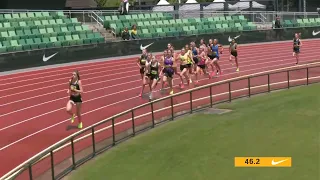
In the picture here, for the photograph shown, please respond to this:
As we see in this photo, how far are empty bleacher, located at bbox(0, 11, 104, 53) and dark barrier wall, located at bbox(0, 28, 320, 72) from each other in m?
0.59

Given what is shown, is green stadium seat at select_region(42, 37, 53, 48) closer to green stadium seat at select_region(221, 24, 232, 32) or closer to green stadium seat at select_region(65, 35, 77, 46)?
green stadium seat at select_region(65, 35, 77, 46)

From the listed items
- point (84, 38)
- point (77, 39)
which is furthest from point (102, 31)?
point (77, 39)

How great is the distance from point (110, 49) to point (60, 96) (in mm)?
12266

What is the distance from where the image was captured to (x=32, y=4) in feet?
121

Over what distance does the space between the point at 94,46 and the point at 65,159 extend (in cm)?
1981

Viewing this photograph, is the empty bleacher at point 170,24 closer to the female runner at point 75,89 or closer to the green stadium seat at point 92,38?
the green stadium seat at point 92,38

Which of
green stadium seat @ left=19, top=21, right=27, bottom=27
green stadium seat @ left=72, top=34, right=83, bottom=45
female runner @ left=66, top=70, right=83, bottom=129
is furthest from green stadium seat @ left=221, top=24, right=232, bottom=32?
female runner @ left=66, top=70, right=83, bottom=129

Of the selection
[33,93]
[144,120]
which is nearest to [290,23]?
[33,93]

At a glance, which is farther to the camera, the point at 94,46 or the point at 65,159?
the point at 94,46

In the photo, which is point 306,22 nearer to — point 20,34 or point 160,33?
point 160,33

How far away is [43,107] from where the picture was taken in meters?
16.0

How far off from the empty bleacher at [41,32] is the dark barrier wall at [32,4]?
5086 millimetres

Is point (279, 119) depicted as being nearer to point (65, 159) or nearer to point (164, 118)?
point (164, 118)

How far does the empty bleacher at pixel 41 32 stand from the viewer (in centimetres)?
2638
